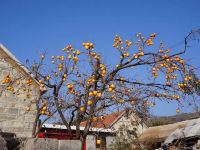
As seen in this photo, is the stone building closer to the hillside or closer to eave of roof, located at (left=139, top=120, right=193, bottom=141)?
the hillside

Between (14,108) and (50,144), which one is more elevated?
(14,108)

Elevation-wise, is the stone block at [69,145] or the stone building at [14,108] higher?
the stone building at [14,108]

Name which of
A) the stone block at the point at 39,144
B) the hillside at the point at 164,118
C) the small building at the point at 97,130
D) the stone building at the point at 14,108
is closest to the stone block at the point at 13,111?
the stone building at the point at 14,108

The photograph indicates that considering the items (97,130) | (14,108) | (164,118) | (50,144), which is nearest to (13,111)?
(14,108)

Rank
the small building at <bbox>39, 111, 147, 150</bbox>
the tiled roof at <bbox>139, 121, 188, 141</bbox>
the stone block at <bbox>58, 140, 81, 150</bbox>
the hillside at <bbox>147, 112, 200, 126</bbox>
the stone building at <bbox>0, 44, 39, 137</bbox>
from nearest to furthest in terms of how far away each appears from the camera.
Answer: the stone block at <bbox>58, 140, 81, 150</bbox> < the small building at <bbox>39, 111, 147, 150</bbox> < the hillside at <bbox>147, 112, 200, 126</bbox> < the stone building at <bbox>0, 44, 39, 137</bbox> < the tiled roof at <bbox>139, 121, 188, 141</bbox>

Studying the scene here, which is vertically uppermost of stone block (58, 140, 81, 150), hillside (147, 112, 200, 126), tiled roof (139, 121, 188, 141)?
hillside (147, 112, 200, 126)

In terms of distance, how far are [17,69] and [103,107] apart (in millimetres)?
5402

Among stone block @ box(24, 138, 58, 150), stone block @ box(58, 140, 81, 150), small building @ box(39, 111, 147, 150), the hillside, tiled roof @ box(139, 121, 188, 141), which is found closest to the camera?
stone block @ box(24, 138, 58, 150)

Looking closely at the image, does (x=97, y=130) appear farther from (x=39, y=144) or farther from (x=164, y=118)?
(x=164, y=118)

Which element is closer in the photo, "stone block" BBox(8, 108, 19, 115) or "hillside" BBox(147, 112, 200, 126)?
"hillside" BBox(147, 112, 200, 126)

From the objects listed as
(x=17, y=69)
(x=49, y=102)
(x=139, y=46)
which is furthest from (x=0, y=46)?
(x=139, y=46)

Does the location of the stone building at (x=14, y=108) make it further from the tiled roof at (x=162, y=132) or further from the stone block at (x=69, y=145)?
the stone block at (x=69, y=145)

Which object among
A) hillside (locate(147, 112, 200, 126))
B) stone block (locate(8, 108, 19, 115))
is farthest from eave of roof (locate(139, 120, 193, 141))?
stone block (locate(8, 108, 19, 115))

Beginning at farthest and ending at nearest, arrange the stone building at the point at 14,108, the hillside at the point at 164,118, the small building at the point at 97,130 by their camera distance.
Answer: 1. the stone building at the point at 14,108
2. the hillside at the point at 164,118
3. the small building at the point at 97,130
